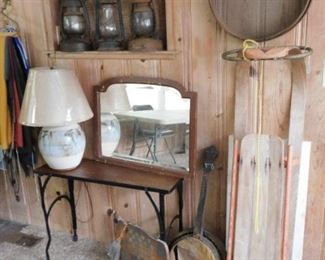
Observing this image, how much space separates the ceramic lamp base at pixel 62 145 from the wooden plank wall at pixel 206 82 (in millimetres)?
199

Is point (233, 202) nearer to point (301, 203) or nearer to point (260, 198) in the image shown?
point (260, 198)

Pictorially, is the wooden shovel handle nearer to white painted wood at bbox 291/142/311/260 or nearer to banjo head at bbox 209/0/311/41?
white painted wood at bbox 291/142/311/260

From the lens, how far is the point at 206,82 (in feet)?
5.88

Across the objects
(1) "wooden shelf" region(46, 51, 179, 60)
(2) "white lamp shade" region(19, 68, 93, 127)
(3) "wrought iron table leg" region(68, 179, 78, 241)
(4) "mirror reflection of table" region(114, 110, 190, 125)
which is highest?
(1) "wooden shelf" region(46, 51, 179, 60)

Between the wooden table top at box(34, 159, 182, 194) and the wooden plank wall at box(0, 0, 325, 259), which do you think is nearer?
the wooden plank wall at box(0, 0, 325, 259)

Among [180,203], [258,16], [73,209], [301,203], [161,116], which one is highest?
[258,16]

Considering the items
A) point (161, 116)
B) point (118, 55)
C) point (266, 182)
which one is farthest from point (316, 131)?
point (118, 55)

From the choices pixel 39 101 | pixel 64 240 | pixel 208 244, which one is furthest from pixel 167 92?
pixel 64 240

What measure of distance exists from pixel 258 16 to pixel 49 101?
1.07 metres

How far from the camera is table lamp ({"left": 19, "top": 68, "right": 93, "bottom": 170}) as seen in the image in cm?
182

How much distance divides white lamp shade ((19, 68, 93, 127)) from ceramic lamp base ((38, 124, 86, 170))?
3.7 inches

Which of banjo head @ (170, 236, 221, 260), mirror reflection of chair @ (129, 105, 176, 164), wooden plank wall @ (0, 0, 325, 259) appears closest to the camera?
wooden plank wall @ (0, 0, 325, 259)

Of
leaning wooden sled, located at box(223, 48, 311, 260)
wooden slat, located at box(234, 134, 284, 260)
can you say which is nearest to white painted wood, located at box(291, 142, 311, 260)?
leaning wooden sled, located at box(223, 48, 311, 260)

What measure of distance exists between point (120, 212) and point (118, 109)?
0.65 m
